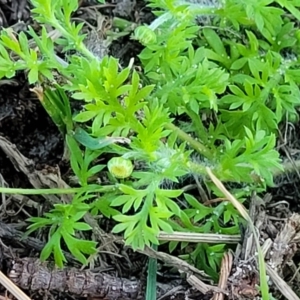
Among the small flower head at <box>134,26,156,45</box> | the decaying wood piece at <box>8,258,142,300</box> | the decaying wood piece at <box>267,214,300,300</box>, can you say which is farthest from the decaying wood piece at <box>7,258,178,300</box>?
the small flower head at <box>134,26,156,45</box>

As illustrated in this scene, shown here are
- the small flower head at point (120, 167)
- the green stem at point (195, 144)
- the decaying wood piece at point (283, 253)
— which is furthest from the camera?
the green stem at point (195, 144)

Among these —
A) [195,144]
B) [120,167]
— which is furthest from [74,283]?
[195,144]

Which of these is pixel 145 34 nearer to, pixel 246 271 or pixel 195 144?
pixel 195 144

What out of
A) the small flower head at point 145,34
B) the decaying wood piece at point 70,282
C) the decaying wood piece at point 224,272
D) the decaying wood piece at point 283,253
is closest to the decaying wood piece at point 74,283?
the decaying wood piece at point 70,282

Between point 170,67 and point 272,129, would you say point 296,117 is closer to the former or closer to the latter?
point 272,129

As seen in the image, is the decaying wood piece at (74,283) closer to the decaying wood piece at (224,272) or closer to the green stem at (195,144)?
the decaying wood piece at (224,272)

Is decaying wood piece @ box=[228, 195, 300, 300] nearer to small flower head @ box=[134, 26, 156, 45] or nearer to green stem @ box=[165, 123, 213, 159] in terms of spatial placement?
green stem @ box=[165, 123, 213, 159]

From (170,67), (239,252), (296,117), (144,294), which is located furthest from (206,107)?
(144,294)

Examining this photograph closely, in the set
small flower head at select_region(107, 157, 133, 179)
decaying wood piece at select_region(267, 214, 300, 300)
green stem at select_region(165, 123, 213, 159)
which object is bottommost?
decaying wood piece at select_region(267, 214, 300, 300)
